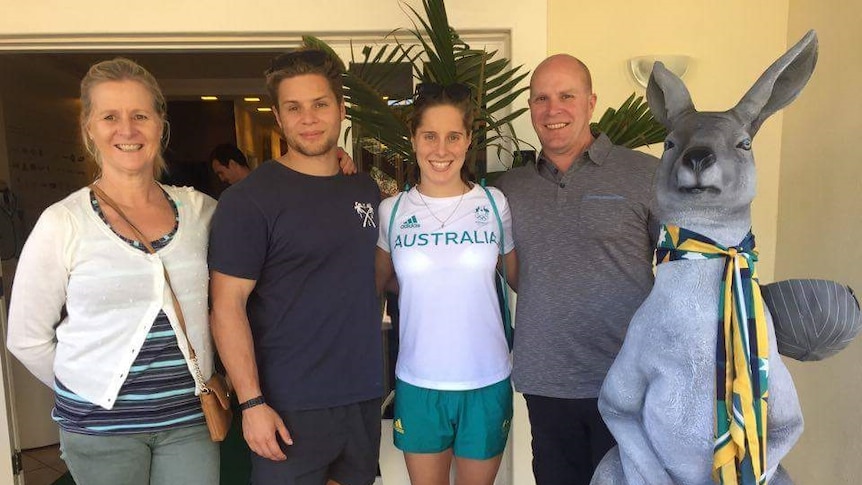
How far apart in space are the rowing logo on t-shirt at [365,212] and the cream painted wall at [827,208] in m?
1.72

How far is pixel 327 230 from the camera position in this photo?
1.53m

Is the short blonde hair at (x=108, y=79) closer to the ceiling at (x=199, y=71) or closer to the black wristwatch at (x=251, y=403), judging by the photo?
the black wristwatch at (x=251, y=403)

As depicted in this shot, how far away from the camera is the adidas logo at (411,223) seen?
1644 millimetres

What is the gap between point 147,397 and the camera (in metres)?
1.38

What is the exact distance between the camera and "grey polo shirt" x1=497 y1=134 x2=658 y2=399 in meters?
1.59

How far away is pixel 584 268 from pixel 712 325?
0.61 m

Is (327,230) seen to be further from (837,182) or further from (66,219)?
(837,182)

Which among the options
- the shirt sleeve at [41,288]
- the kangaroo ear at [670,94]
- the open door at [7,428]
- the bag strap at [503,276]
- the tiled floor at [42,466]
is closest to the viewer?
the kangaroo ear at [670,94]

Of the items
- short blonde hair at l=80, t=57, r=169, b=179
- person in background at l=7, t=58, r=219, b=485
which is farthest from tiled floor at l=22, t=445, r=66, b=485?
short blonde hair at l=80, t=57, r=169, b=179

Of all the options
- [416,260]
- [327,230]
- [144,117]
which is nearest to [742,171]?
[416,260]

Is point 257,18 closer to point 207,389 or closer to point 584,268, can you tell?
point 207,389

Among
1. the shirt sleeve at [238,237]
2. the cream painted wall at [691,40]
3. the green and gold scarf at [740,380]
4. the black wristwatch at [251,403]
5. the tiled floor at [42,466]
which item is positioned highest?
the cream painted wall at [691,40]

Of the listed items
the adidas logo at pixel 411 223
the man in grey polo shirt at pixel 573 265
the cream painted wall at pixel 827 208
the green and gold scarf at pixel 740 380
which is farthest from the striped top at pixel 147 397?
the cream painted wall at pixel 827 208

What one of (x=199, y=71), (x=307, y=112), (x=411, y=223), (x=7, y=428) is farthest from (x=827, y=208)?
(x=199, y=71)
